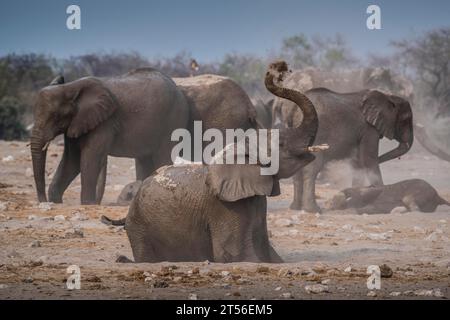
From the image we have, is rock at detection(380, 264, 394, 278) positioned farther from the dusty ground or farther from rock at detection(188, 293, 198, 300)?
rock at detection(188, 293, 198, 300)

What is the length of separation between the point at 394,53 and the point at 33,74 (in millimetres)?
11203

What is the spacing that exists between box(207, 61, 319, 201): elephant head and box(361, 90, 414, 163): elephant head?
6419mm

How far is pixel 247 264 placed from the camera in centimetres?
965

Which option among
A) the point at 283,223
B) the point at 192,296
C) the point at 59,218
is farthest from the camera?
the point at 283,223

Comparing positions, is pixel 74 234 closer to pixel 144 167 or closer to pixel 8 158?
pixel 144 167

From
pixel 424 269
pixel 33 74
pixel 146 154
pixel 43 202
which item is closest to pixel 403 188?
pixel 146 154

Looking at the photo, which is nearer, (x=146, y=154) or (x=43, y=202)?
(x=43, y=202)

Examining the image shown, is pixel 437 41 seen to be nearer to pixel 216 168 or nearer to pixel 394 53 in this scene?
pixel 394 53

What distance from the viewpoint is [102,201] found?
16766 mm

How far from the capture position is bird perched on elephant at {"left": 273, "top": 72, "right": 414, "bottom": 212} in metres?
15.7

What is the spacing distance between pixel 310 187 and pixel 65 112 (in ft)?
10.4

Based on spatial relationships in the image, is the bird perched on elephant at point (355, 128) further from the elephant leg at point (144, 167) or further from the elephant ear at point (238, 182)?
the elephant ear at point (238, 182)

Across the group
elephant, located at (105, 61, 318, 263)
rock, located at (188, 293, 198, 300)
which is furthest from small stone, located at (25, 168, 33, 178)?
rock, located at (188, 293, 198, 300)

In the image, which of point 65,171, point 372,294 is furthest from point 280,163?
point 65,171
